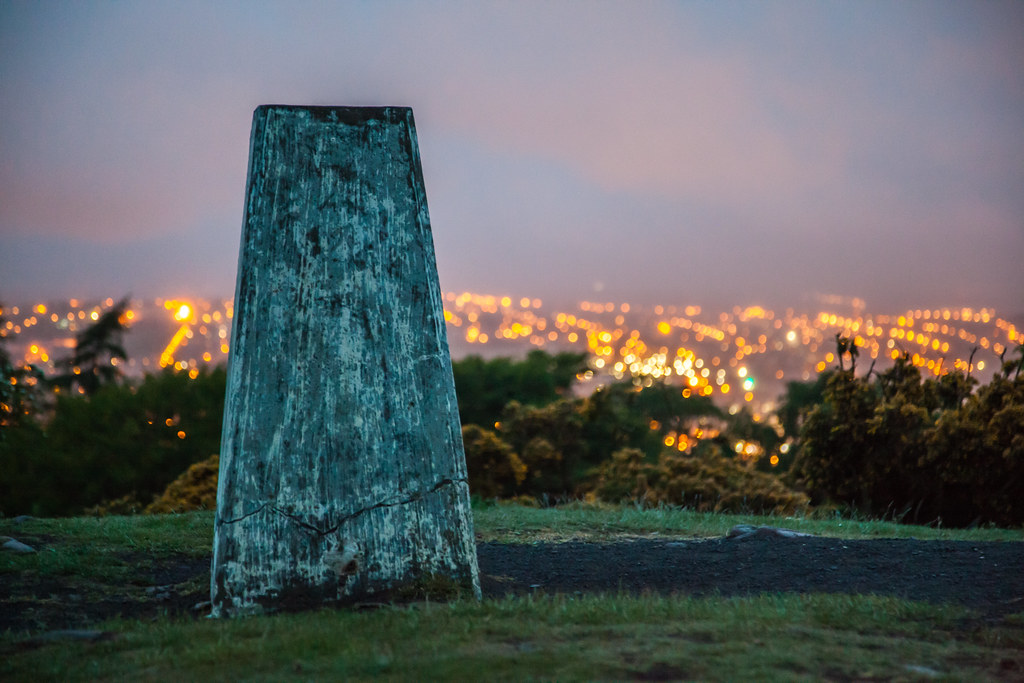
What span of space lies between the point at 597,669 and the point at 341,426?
2.48 meters

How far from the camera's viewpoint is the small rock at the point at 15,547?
737 centimetres

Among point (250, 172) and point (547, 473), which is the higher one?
point (250, 172)

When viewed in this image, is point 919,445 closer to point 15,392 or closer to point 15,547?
point 15,547

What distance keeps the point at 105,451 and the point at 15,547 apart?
48.9ft

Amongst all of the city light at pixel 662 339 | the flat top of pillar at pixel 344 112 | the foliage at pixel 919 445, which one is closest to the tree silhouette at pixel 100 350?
the city light at pixel 662 339

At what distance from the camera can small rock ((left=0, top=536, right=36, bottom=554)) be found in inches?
290

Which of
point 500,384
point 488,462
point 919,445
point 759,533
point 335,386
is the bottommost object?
point 759,533

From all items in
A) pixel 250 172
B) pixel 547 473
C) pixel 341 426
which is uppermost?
pixel 250 172

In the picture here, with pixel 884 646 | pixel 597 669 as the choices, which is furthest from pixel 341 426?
pixel 884 646

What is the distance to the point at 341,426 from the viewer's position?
5699 mm

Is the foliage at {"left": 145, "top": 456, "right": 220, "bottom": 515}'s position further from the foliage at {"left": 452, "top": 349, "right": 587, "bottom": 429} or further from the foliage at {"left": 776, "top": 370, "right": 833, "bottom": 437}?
the foliage at {"left": 776, "top": 370, "right": 833, "bottom": 437}

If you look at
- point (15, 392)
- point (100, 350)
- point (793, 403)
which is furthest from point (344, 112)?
point (100, 350)

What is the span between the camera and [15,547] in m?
7.47

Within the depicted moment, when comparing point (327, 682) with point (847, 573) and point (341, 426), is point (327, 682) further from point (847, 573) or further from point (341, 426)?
point (847, 573)
